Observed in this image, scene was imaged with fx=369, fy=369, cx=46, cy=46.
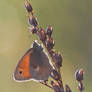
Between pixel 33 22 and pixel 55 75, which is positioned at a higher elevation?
pixel 33 22

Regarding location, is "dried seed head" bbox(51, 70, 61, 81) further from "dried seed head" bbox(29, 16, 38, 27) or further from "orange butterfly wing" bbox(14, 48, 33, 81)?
"dried seed head" bbox(29, 16, 38, 27)

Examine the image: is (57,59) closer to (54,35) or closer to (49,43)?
(49,43)

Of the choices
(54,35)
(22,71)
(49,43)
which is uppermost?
(54,35)

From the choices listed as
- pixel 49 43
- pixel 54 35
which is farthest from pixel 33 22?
pixel 54 35

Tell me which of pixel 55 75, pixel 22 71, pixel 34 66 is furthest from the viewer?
pixel 34 66

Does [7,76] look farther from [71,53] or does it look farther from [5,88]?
[71,53]

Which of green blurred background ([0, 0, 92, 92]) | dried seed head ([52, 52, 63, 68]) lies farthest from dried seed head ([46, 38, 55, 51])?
green blurred background ([0, 0, 92, 92])
